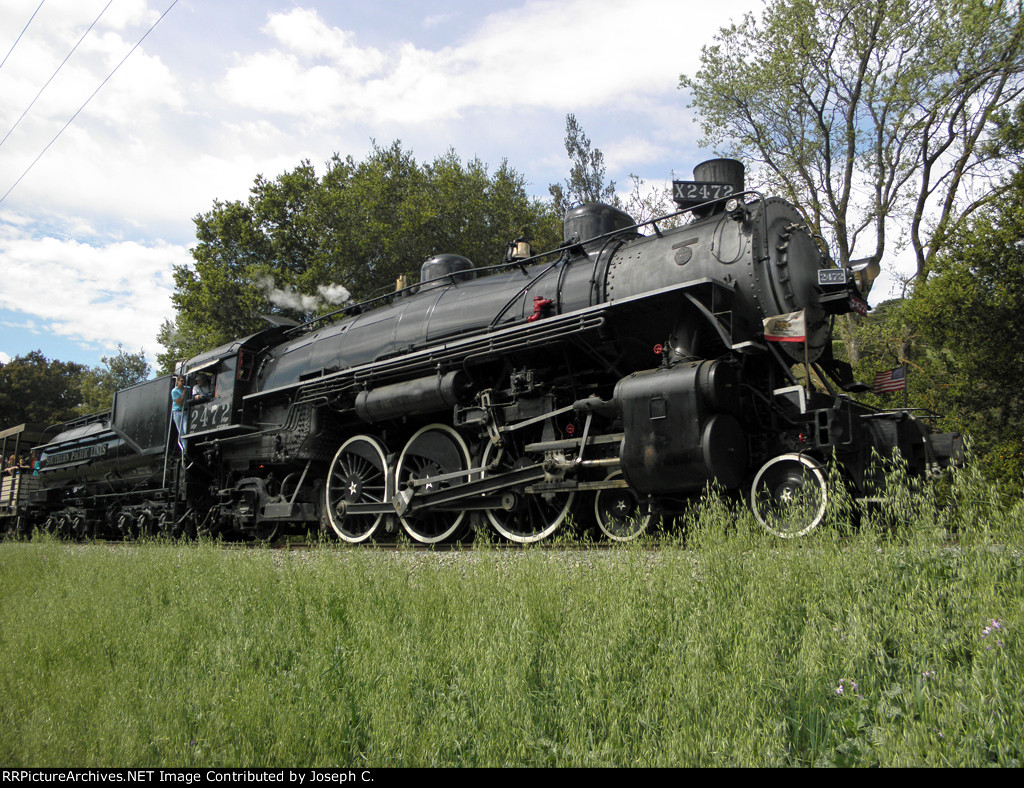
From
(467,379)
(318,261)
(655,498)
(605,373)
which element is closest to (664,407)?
(655,498)

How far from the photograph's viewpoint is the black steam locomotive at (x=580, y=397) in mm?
5543

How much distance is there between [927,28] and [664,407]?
14981mm

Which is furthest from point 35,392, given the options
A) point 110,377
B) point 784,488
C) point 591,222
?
point 784,488

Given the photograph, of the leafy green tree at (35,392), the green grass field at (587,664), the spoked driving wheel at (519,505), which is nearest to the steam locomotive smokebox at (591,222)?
the spoked driving wheel at (519,505)

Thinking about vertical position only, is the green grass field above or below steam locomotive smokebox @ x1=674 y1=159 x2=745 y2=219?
below

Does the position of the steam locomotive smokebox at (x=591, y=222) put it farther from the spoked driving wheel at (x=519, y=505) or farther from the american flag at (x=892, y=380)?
the american flag at (x=892, y=380)

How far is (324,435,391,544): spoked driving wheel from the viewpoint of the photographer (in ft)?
27.9

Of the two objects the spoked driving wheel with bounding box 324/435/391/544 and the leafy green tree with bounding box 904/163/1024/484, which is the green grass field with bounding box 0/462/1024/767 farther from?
the leafy green tree with bounding box 904/163/1024/484

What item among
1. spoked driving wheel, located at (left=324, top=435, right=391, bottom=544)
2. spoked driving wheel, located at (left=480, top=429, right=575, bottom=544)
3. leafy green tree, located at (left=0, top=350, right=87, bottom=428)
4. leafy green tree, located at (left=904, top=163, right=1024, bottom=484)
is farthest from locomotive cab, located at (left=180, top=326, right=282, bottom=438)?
leafy green tree, located at (left=0, top=350, right=87, bottom=428)

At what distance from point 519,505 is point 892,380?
409 cm

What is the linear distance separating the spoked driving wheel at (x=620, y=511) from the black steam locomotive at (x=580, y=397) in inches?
0.8

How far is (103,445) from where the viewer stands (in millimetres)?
13500

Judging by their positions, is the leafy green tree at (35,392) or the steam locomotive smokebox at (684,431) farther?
the leafy green tree at (35,392)

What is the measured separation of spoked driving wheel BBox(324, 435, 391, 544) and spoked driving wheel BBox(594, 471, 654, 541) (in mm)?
3039
